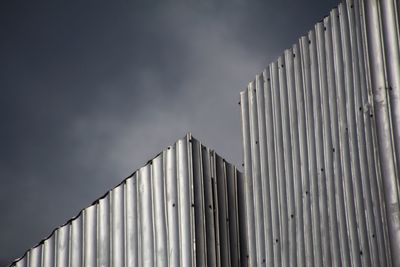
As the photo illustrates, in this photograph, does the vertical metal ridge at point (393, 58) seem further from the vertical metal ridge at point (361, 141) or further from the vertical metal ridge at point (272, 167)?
the vertical metal ridge at point (272, 167)

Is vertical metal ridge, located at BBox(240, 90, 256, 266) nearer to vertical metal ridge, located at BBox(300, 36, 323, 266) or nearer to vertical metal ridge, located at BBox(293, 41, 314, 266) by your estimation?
vertical metal ridge, located at BBox(293, 41, 314, 266)

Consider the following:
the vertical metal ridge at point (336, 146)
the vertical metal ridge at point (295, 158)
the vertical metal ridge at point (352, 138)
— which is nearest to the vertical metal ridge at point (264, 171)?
the vertical metal ridge at point (295, 158)

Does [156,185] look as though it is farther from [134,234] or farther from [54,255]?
[54,255]

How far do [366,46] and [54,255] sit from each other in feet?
18.6

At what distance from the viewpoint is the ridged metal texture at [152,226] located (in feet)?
36.4

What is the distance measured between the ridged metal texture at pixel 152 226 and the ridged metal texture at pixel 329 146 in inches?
29.1

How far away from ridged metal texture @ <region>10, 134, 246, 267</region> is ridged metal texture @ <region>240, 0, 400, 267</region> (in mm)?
740

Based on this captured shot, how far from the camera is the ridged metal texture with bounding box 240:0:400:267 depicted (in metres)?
9.52

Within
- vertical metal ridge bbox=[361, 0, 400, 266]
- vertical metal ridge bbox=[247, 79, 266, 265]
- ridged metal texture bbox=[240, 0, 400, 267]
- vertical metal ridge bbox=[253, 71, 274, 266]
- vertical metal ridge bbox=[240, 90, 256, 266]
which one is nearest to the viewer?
vertical metal ridge bbox=[361, 0, 400, 266]

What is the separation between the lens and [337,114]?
1029cm

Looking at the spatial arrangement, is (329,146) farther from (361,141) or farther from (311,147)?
(361,141)

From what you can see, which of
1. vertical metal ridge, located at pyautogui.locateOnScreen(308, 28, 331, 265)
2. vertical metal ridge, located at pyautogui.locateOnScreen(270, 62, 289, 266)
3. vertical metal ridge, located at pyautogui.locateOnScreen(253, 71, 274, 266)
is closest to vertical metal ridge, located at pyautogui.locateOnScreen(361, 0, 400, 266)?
vertical metal ridge, located at pyautogui.locateOnScreen(308, 28, 331, 265)

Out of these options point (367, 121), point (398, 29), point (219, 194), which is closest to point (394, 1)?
point (398, 29)

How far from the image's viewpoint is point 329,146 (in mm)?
10328
